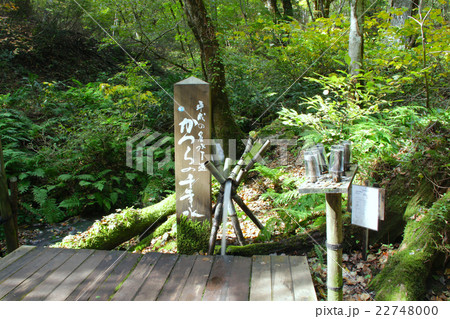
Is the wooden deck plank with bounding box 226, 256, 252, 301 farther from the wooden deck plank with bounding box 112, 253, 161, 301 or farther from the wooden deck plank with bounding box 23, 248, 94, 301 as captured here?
the wooden deck plank with bounding box 23, 248, 94, 301

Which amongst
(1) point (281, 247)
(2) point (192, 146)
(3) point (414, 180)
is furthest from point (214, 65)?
(3) point (414, 180)

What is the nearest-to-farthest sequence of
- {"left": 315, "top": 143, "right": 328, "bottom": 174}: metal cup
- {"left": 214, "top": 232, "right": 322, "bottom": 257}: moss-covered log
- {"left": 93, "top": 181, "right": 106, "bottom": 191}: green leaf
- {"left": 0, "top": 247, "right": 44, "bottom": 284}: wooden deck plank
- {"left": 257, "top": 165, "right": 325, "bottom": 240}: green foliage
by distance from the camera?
{"left": 315, "top": 143, "right": 328, "bottom": 174}: metal cup → {"left": 0, "top": 247, "right": 44, "bottom": 284}: wooden deck plank → {"left": 214, "top": 232, "right": 322, "bottom": 257}: moss-covered log → {"left": 257, "top": 165, "right": 325, "bottom": 240}: green foliage → {"left": 93, "top": 181, "right": 106, "bottom": 191}: green leaf

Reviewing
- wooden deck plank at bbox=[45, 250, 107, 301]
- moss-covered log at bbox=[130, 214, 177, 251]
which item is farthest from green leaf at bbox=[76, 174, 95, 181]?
wooden deck plank at bbox=[45, 250, 107, 301]

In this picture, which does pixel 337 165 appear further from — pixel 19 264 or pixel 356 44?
pixel 356 44

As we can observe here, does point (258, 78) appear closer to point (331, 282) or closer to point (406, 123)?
point (406, 123)

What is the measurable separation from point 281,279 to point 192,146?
1.88 metres

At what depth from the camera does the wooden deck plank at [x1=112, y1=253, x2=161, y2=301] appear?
9.14ft

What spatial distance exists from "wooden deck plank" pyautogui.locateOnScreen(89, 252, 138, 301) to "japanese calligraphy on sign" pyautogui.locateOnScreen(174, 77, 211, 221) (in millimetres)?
902

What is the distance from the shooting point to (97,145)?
7.20 metres

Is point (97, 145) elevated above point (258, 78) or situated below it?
below

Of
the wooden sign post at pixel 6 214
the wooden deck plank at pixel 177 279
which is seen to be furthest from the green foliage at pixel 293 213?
the wooden sign post at pixel 6 214

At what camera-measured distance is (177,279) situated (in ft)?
10.0

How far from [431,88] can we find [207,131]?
16.7 ft
